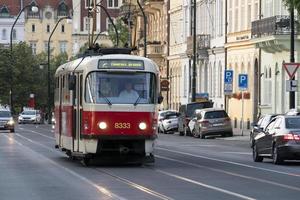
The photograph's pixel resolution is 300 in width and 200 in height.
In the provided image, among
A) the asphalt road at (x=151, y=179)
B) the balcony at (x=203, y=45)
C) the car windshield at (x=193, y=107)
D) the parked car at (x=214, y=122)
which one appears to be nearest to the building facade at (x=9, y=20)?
the balcony at (x=203, y=45)

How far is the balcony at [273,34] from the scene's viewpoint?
55875 millimetres

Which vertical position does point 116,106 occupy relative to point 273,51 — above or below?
below

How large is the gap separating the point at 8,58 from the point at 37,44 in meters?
71.0

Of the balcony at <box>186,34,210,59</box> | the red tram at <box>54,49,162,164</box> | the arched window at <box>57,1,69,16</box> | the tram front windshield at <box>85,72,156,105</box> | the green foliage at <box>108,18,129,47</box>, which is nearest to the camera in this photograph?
the red tram at <box>54,49,162,164</box>

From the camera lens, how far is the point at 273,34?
56.4 m

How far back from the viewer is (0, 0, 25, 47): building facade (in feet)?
607

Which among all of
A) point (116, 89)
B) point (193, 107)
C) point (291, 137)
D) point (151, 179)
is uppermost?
point (116, 89)

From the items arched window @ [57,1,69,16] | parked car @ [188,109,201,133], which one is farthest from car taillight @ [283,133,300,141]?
arched window @ [57,1,69,16]

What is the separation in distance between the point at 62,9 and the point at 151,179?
167961mm

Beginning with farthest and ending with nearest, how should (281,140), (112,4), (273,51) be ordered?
1. (112,4)
2. (273,51)
3. (281,140)

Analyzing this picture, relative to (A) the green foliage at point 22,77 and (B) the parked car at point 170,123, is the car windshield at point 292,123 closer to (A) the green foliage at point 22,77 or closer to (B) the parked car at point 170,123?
(B) the parked car at point 170,123

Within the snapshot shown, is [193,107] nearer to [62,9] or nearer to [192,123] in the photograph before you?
[192,123]

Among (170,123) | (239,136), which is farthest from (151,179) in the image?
(170,123)

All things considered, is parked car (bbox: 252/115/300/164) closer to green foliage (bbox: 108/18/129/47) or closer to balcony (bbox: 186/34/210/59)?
balcony (bbox: 186/34/210/59)
